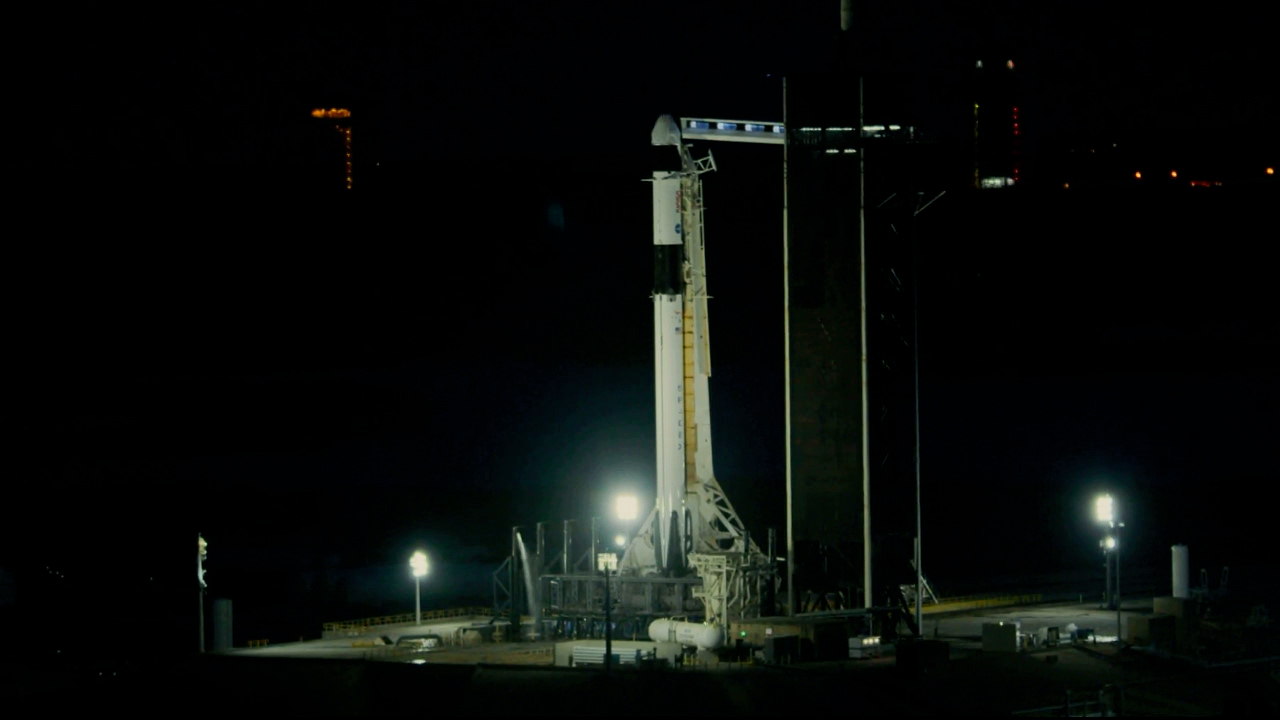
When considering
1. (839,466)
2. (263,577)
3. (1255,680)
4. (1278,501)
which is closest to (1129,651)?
(1255,680)

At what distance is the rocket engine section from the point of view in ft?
126

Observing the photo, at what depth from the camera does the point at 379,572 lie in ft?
209

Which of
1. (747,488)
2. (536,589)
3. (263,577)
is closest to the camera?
(536,589)

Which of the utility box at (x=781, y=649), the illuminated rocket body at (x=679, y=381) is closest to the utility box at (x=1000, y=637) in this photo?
the utility box at (x=781, y=649)

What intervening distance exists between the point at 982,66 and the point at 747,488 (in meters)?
53.6

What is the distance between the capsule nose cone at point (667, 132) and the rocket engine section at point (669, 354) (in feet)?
2.59

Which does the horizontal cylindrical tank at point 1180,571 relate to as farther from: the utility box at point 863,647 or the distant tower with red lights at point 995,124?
the distant tower with red lights at point 995,124

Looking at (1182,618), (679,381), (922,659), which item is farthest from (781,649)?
(679,381)

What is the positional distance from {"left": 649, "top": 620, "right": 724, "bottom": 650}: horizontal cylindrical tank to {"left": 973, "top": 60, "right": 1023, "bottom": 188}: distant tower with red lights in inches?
531

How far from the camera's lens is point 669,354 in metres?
38.9

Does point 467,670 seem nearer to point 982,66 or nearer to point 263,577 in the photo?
point 982,66

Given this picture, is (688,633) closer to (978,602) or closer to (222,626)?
(222,626)

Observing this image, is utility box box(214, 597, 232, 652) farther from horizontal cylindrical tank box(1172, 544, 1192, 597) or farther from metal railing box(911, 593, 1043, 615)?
horizontal cylindrical tank box(1172, 544, 1192, 597)

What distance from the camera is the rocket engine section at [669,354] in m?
38.5
